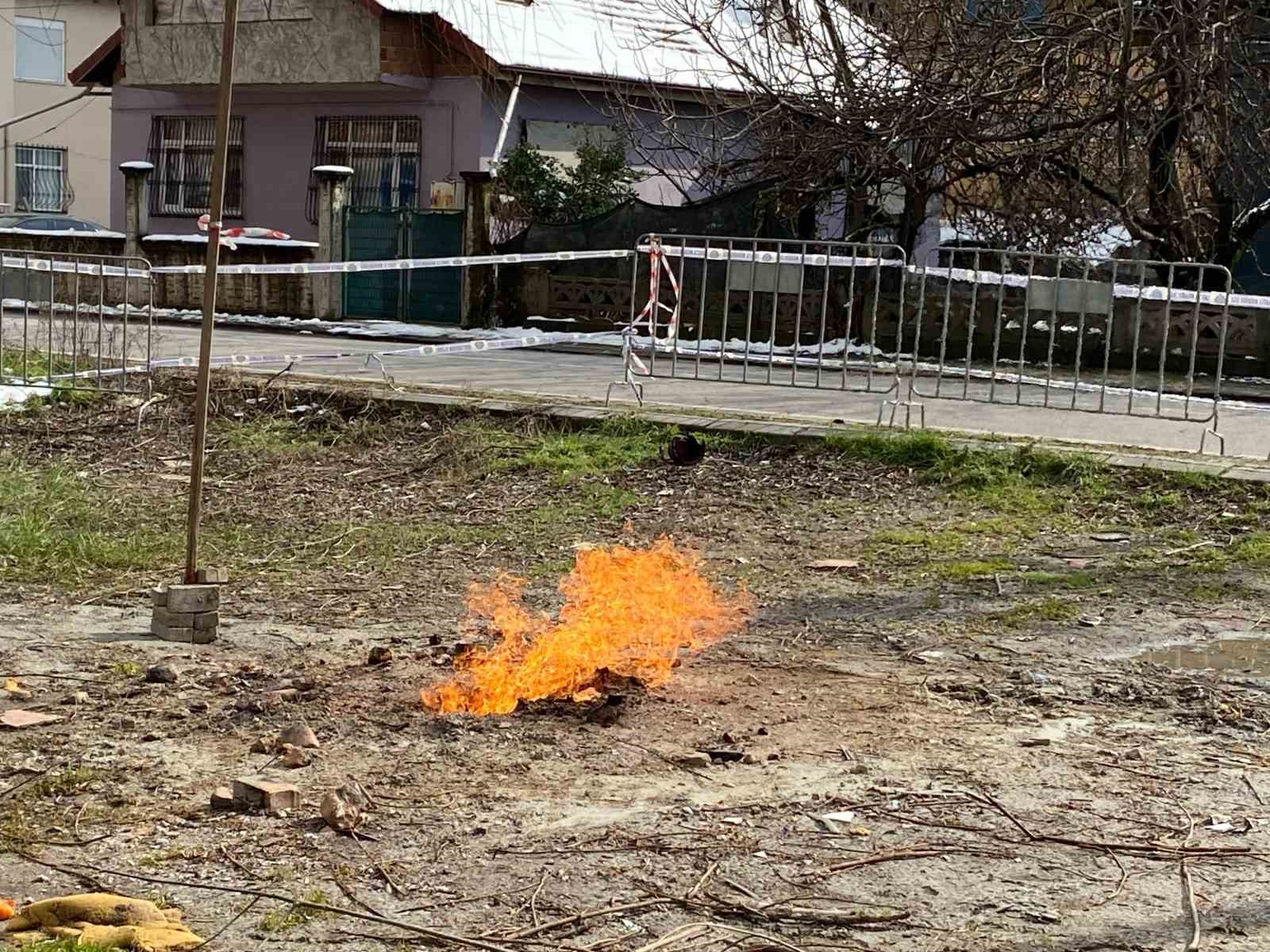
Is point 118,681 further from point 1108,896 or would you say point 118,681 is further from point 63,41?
point 63,41

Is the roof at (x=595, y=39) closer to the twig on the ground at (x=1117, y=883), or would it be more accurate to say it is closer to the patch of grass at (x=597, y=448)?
the patch of grass at (x=597, y=448)

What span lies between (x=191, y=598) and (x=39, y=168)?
41239mm

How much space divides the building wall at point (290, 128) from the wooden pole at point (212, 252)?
848 inches

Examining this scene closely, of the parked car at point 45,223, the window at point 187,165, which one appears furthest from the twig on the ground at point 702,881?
the parked car at point 45,223

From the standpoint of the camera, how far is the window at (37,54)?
43.9 meters

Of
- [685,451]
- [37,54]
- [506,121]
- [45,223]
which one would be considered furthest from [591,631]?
[37,54]

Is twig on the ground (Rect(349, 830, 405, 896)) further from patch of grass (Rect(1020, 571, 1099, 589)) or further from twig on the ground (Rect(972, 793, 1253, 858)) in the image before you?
patch of grass (Rect(1020, 571, 1099, 589))

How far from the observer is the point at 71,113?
4394cm

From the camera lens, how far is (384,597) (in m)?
7.24

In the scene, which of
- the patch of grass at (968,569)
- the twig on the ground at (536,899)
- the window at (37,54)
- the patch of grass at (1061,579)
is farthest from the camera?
the window at (37,54)

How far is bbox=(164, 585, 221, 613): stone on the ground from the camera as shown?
6180 mm

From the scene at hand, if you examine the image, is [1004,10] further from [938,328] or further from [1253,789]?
[1253,789]

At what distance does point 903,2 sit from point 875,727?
49.9ft

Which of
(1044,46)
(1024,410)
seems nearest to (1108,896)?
(1024,410)
